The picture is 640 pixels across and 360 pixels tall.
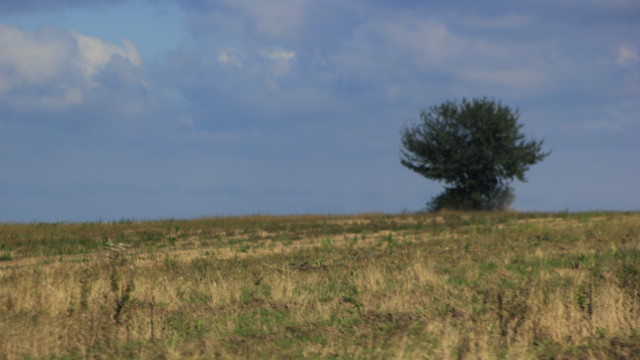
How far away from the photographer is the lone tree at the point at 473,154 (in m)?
54.6

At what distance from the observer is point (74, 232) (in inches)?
1272

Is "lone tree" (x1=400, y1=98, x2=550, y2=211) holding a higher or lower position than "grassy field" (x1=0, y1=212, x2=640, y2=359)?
higher

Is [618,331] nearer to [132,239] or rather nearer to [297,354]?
[297,354]

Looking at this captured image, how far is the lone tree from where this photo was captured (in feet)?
179

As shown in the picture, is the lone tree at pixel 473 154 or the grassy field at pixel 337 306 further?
the lone tree at pixel 473 154

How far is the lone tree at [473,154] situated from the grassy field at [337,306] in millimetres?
34421

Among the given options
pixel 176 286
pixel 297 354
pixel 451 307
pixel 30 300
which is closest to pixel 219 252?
pixel 176 286

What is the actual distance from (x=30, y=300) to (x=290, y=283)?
15.9ft

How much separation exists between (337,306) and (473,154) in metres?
45.0

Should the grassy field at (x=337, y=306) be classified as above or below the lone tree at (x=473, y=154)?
below

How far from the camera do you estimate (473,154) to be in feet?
179

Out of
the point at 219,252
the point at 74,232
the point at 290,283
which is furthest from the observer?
the point at 74,232

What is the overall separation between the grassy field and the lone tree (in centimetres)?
3442

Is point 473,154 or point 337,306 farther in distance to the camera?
point 473,154
